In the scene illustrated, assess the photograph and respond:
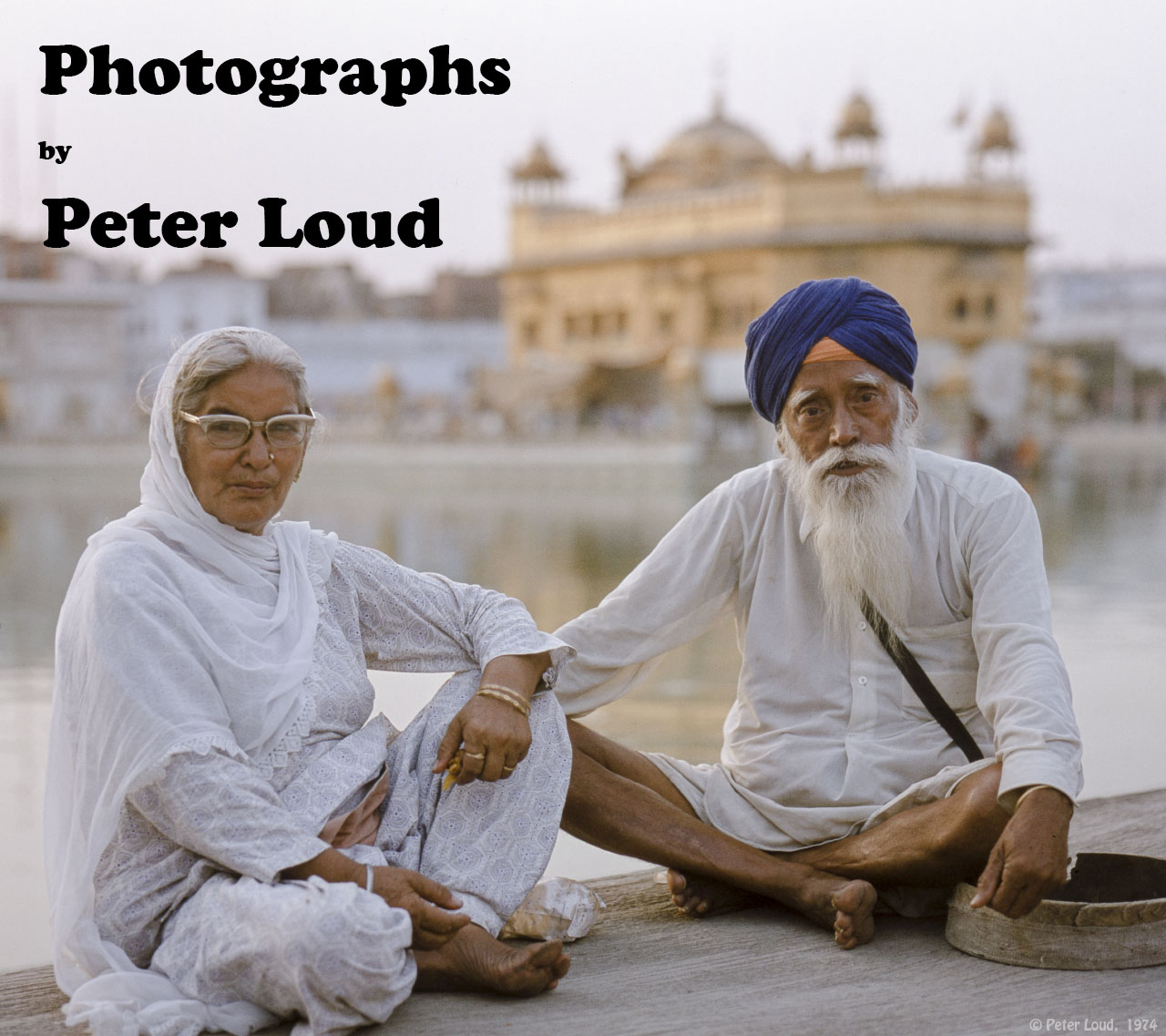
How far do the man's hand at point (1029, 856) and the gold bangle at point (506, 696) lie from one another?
527 mm

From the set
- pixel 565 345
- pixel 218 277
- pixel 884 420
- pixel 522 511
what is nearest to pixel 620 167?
pixel 565 345

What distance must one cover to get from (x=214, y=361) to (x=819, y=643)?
2.69ft

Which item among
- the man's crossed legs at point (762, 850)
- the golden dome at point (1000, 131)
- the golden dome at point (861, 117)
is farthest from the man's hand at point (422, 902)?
the golden dome at point (1000, 131)

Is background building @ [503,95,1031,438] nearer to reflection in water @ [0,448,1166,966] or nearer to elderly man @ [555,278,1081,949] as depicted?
reflection in water @ [0,448,1166,966]

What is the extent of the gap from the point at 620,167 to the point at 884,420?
2670 cm

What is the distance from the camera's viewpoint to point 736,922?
1.83 m

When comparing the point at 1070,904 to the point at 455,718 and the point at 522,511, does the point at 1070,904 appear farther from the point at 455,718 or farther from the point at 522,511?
the point at 522,511

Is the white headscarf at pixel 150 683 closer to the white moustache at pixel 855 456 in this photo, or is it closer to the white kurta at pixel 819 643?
the white kurta at pixel 819 643

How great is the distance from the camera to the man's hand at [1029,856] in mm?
1536

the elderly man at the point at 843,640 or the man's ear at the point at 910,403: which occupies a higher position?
the man's ear at the point at 910,403

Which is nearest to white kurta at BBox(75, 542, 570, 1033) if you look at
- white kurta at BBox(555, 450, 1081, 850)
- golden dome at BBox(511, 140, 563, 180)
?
white kurta at BBox(555, 450, 1081, 850)

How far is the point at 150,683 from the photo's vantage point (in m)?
1.42

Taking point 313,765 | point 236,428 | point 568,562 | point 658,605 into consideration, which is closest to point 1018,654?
point 658,605

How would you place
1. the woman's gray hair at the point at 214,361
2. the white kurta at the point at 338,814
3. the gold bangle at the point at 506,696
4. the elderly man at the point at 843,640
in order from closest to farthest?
the white kurta at the point at 338,814
the woman's gray hair at the point at 214,361
the gold bangle at the point at 506,696
the elderly man at the point at 843,640
